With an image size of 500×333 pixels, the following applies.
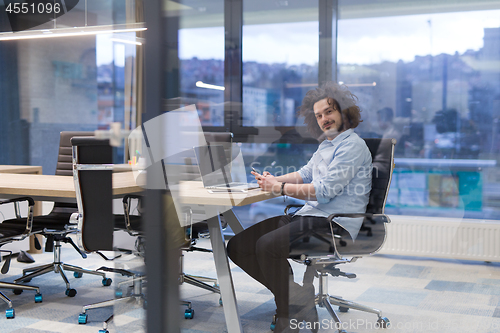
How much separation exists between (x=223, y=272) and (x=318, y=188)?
0.59m

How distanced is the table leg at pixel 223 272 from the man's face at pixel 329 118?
664mm

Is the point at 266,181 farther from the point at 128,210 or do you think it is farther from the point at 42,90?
the point at 42,90

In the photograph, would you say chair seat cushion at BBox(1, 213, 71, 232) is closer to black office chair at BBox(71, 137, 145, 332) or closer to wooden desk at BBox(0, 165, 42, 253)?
wooden desk at BBox(0, 165, 42, 253)

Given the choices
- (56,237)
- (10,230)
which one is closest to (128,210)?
(10,230)

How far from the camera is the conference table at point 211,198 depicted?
125 centimetres

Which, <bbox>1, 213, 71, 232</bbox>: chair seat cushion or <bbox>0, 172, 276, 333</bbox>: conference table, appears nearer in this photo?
<bbox>0, 172, 276, 333</bbox>: conference table

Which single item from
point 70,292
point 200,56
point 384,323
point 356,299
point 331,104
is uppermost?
point 200,56

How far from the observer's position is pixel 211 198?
6.06ft

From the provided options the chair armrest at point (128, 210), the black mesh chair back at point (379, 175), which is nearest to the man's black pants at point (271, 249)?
the black mesh chair back at point (379, 175)

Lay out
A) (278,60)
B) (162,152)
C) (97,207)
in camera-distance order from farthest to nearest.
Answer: (278,60) < (97,207) < (162,152)

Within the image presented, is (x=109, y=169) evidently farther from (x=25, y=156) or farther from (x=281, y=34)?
(x=25, y=156)

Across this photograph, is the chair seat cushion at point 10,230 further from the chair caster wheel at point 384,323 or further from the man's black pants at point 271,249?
the chair caster wheel at point 384,323

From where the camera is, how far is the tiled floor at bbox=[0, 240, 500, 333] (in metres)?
1.42

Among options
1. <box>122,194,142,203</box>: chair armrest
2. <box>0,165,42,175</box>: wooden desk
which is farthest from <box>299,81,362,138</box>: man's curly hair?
<box>0,165,42,175</box>: wooden desk
